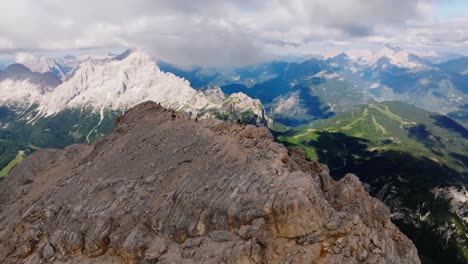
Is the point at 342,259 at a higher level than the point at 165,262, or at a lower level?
higher

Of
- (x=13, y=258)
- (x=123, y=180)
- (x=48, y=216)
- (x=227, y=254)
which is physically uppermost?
(x=227, y=254)

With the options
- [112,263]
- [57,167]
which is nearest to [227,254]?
[112,263]

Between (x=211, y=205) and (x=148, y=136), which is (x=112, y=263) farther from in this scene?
(x=148, y=136)

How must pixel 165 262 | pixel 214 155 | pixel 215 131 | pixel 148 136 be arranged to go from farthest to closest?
1. pixel 148 136
2. pixel 215 131
3. pixel 214 155
4. pixel 165 262

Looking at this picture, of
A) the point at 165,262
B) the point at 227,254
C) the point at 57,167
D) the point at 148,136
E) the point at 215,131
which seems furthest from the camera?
the point at 57,167

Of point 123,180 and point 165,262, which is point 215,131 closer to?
point 123,180

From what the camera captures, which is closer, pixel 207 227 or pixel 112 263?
pixel 207 227
